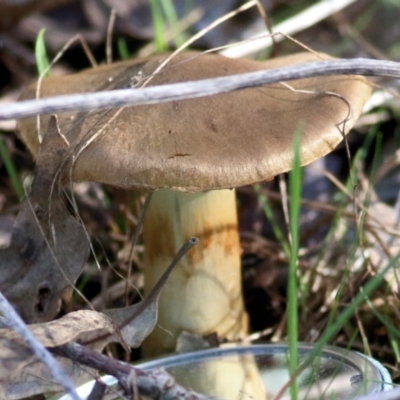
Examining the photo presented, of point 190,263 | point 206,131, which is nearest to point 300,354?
point 190,263

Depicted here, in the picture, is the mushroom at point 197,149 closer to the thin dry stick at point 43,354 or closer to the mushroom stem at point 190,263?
the mushroom stem at point 190,263

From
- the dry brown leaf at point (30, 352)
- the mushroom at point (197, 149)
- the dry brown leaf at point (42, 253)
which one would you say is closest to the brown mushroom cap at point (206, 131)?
the mushroom at point (197, 149)

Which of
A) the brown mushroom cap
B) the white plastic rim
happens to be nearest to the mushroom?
the brown mushroom cap

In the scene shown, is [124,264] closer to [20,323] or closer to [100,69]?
[100,69]

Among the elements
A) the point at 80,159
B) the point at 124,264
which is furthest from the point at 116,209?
the point at 80,159

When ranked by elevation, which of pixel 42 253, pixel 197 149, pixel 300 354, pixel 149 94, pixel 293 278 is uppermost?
pixel 149 94

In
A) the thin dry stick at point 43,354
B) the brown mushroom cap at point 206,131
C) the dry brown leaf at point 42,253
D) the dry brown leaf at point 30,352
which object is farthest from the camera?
the dry brown leaf at point 42,253

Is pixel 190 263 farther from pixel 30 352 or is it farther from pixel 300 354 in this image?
pixel 30 352
